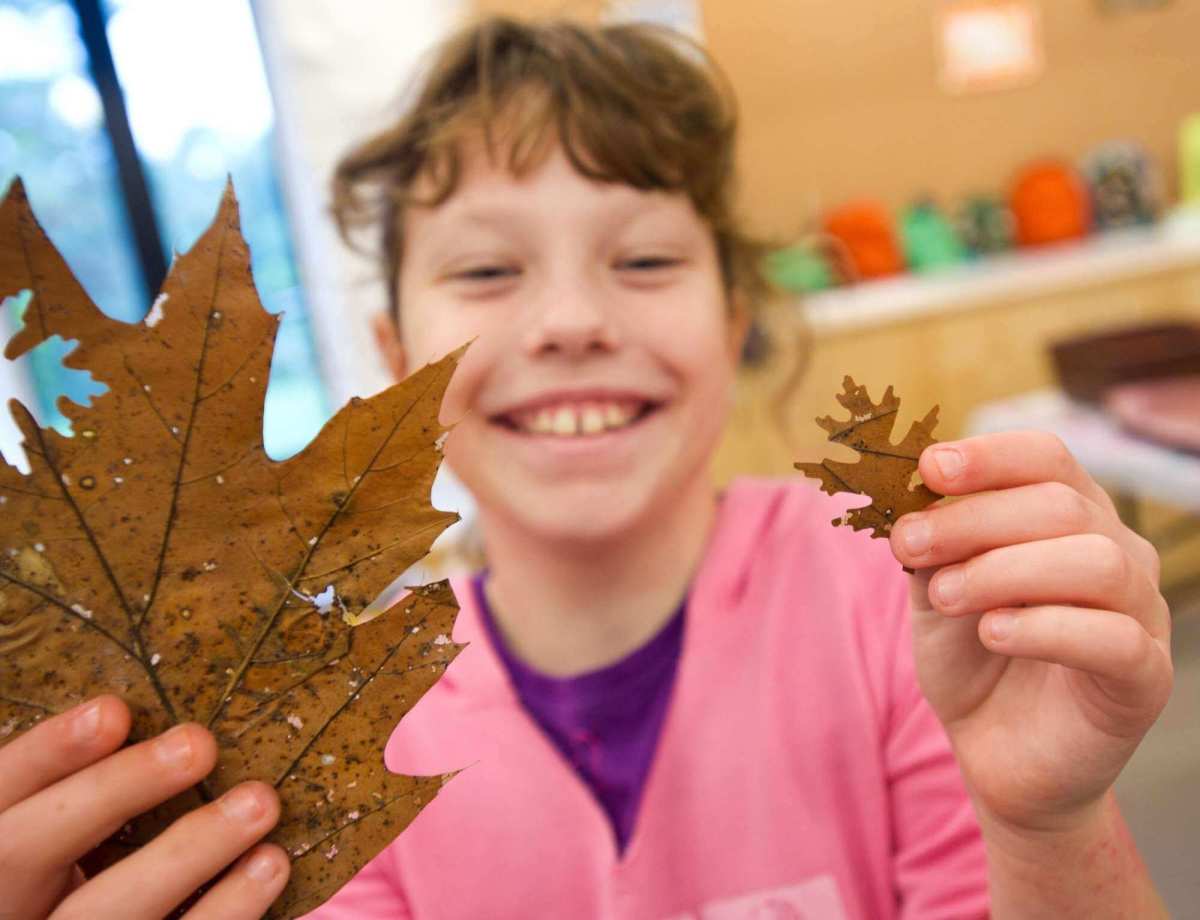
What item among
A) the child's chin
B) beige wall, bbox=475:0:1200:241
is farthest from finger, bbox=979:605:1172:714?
beige wall, bbox=475:0:1200:241

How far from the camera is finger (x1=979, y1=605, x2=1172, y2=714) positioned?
0.38 m

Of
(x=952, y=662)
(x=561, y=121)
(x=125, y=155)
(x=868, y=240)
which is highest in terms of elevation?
(x=125, y=155)

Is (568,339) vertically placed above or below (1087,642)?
above

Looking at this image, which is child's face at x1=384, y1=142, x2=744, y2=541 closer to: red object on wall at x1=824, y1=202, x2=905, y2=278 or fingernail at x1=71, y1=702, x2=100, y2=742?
fingernail at x1=71, y1=702, x2=100, y2=742

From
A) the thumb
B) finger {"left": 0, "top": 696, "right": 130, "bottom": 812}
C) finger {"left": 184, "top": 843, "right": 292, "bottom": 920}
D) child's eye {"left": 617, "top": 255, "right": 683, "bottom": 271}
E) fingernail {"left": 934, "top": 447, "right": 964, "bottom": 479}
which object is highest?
child's eye {"left": 617, "top": 255, "right": 683, "bottom": 271}

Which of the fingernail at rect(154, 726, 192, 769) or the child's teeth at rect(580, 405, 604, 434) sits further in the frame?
the child's teeth at rect(580, 405, 604, 434)

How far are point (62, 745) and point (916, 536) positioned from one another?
328 mm

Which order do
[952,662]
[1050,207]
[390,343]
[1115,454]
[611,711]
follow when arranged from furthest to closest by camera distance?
[1050,207] → [1115,454] → [390,343] → [611,711] → [952,662]

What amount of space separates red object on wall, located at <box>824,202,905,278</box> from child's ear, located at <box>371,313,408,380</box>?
88.0 inches

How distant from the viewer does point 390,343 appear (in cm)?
86

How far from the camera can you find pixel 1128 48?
10.3 feet

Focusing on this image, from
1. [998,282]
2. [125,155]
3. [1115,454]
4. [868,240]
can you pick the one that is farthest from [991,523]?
[125,155]

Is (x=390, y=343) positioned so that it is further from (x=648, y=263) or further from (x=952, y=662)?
(x=952, y=662)

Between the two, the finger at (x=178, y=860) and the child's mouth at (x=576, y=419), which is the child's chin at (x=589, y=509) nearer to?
the child's mouth at (x=576, y=419)
